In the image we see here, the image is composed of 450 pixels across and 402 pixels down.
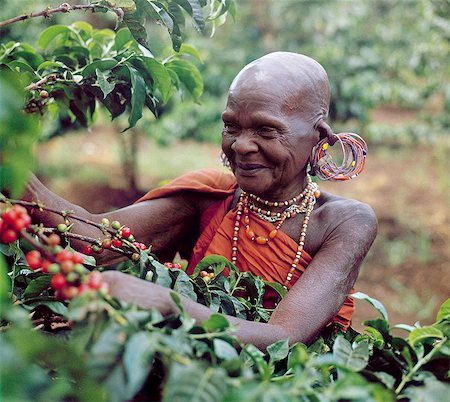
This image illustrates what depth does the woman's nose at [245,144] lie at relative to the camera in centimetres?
192

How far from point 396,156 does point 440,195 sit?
2019 millimetres

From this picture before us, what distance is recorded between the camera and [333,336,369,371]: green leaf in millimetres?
1271

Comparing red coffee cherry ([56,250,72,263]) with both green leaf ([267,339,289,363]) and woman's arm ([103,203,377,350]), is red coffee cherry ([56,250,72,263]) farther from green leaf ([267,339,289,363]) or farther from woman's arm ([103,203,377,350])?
green leaf ([267,339,289,363])

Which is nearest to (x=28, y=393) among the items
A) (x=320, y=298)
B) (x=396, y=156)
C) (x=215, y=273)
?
→ (x=215, y=273)

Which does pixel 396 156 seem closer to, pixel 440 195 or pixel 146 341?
pixel 440 195

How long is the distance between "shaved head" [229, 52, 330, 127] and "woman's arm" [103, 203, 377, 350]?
0.36 m

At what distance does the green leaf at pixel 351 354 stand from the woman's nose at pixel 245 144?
755 millimetres

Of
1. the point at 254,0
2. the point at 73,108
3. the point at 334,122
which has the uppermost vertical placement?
the point at 73,108

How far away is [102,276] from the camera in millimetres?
1295

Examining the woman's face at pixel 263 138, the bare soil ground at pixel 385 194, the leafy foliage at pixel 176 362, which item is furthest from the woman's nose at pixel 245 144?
the bare soil ground at pixel 385 194

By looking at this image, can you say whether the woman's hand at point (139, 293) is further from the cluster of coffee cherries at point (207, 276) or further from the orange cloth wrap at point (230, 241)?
the orange cloth wrap at point (230, 241)

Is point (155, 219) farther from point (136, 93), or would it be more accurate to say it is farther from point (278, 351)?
point (278, 351)

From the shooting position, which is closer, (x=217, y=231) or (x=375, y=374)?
(x=375, y=374)

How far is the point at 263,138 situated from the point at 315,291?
492 mm
